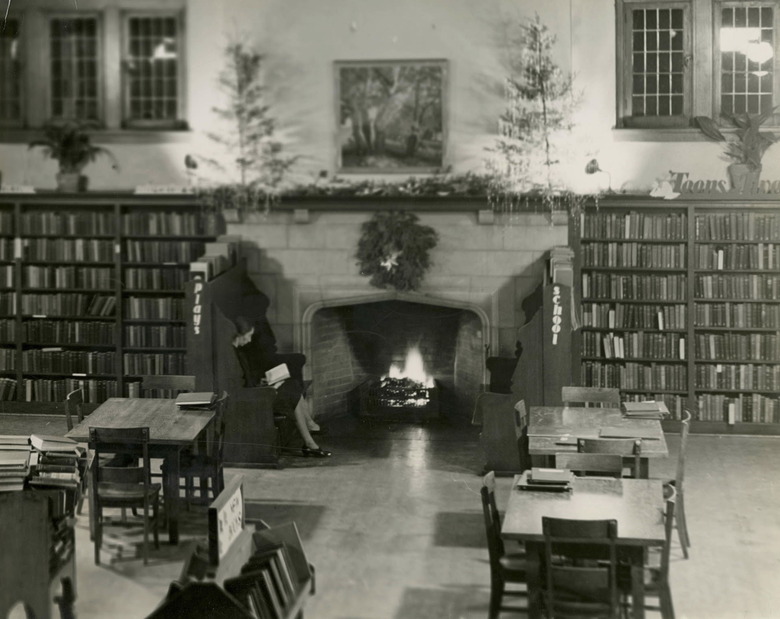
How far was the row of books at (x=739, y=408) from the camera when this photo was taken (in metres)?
11.0

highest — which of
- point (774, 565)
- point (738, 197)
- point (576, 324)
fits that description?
point (738, 197)

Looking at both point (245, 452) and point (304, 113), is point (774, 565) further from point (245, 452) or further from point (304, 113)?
point (304, 113)

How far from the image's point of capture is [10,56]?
8.19m

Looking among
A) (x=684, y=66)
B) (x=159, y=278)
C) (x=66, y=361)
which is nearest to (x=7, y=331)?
(x=66, y=361)

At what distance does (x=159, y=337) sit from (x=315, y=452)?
2.17 m

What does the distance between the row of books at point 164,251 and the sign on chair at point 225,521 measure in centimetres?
580

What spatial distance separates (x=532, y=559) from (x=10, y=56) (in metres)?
4.84

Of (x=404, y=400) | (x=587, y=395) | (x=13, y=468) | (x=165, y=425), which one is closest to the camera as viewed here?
(x=13, y=468)

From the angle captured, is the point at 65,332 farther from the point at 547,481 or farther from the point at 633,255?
the point at 547,481

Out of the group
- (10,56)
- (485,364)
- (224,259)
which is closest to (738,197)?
(485,364)

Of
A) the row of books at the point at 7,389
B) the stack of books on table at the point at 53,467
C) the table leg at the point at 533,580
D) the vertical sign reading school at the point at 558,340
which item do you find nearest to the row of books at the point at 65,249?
the row of books at the point at 7,389

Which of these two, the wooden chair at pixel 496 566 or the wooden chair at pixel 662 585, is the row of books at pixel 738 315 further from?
the wooden chair at pixel 496 566

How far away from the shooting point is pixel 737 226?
11000mm

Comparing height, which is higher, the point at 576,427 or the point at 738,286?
the point at 738,286
